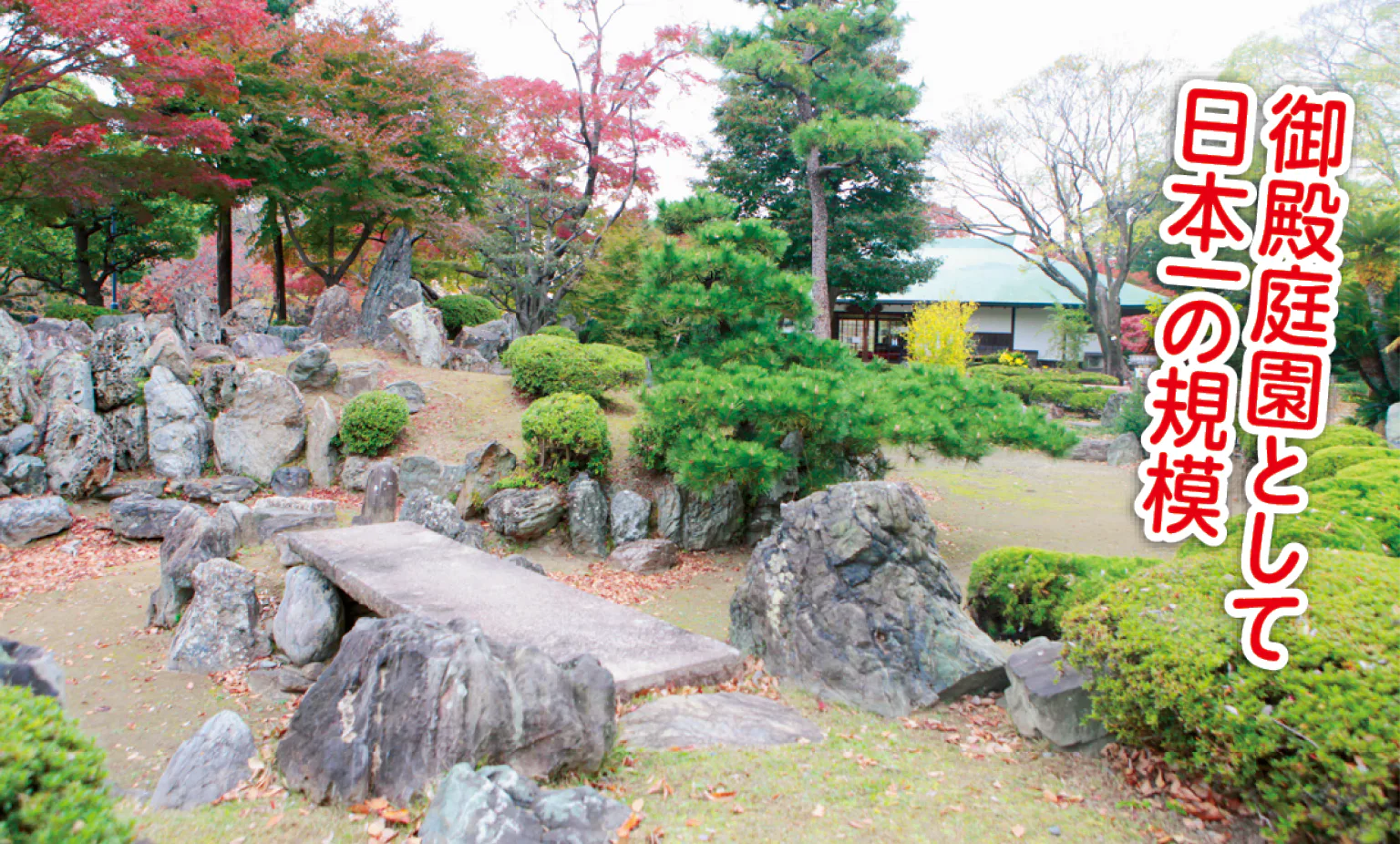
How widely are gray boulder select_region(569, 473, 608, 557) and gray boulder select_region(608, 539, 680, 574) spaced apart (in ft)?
0.79

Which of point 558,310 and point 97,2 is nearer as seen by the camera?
point 97,2

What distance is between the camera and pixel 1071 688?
3.30 meters

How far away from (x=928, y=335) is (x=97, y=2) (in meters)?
17.9

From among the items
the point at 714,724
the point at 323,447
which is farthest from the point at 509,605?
the point at 323,447

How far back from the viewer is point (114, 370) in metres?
9.40

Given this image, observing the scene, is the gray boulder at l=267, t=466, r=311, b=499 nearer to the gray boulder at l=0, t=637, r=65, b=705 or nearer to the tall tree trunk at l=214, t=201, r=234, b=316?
the gray boulder at l=0, t=637, r=65, b=705

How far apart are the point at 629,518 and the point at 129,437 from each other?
6.11 meters

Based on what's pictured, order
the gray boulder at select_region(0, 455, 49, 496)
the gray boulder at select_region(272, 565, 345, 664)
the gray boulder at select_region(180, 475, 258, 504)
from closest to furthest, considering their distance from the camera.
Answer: the gray boulder at select_region(272, 565, 345, 664) < the gray boulder at select_region(0, 455, 49, 496) < the gray boulder at select_region(180, 475, 258, 504)

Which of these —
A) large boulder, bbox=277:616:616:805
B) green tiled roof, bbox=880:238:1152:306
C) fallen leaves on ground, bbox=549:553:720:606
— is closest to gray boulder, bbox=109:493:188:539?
fallen leaves on ground, bbox=549:553:720:606

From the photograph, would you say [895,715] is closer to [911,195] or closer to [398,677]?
[398,677]

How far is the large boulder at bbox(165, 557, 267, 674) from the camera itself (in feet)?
17.1

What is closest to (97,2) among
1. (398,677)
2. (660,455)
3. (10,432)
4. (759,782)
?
(10,432)

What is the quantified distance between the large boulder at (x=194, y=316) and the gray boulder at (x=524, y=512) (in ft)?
25.0

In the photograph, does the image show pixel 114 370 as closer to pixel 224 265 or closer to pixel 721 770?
pixel 224 265
